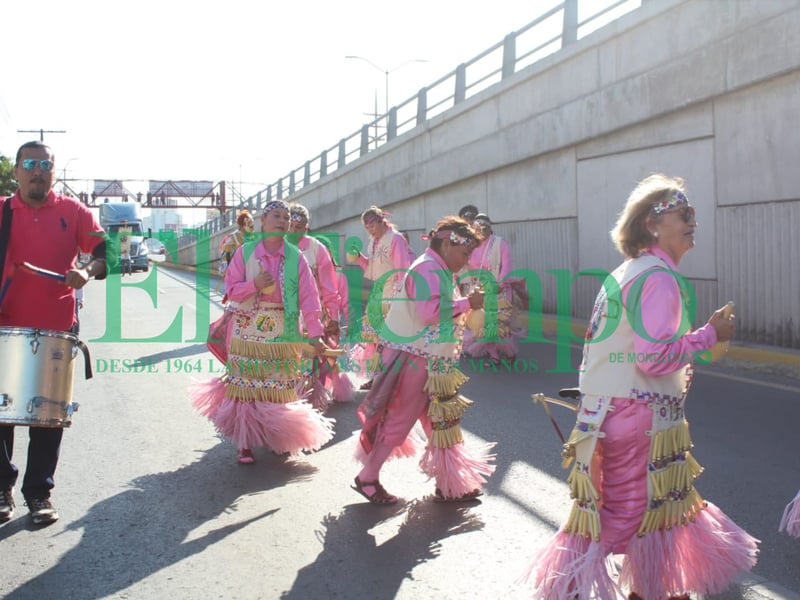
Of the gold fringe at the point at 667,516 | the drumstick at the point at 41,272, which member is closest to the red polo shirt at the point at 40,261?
the drumstick at the point at 41,272

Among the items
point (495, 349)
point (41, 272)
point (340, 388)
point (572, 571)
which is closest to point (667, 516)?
point (572, 571)

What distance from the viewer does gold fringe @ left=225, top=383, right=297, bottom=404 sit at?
650 centimetres

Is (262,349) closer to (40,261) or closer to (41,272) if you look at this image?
(40,261)

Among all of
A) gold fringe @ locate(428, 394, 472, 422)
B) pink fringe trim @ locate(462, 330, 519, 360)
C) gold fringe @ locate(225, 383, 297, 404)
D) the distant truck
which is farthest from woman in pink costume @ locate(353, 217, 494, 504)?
the distant truck

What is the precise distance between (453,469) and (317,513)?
0.85 meters

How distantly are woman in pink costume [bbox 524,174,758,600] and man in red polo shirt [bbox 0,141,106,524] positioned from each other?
2961 millimetres

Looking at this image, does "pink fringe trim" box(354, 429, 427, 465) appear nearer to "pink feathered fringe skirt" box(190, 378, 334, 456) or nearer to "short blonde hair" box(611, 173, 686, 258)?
"pink feathered fringe skirt" box(190, 378, 334, 456)

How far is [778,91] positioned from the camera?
1009 cm

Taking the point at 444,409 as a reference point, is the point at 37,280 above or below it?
above

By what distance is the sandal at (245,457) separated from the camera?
21.1 ft

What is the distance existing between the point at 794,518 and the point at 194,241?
63.1 metres

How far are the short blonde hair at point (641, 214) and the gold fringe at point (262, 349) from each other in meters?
3.47

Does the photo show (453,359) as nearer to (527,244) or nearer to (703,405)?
(703,405)

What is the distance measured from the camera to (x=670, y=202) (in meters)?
3.55
